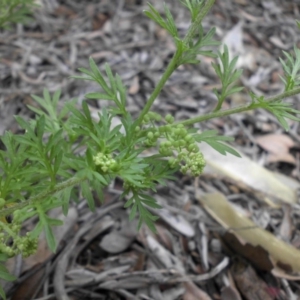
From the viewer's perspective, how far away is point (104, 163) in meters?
1.64

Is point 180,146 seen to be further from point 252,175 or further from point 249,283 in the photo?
point 252,175

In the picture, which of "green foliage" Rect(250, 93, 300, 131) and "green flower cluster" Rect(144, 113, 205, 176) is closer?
"green flower cluster" Rect(144, 113, 205, 176)

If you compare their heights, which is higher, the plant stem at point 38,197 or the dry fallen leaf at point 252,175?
the plant stem at point 38,197

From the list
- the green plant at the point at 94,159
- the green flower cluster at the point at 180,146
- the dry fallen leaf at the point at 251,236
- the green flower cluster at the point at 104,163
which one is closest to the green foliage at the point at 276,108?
the green plant at the point at 94,159

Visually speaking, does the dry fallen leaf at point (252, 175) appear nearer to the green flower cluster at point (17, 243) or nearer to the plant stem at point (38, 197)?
the plant stem at point (38, 197)

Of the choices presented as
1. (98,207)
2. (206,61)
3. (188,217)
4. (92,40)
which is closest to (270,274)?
(188,217)

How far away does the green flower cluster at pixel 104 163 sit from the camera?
1633 mm

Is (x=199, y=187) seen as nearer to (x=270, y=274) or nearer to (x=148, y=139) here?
(x=270, y=274)

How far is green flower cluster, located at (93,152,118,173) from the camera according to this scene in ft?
5.36

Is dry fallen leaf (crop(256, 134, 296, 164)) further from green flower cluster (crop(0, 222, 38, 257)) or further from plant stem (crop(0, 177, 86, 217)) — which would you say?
green flower cluster (crop(0, 222, 38, 257))

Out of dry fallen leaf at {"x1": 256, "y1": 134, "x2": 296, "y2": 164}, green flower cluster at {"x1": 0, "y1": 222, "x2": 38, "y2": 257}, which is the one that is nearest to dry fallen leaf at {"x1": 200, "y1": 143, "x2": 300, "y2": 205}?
dry fallen leaf at {"x1": 256, "y1": 134, "x2": 296, "y2": 164}

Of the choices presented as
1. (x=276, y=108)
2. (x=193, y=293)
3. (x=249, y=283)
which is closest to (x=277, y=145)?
(x=249, y=283)

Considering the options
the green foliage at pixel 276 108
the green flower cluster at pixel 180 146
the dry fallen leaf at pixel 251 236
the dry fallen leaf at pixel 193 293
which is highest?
the green foliage at pixel 276 108

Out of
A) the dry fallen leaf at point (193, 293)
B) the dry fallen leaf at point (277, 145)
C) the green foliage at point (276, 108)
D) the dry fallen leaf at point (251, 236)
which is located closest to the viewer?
the green foliage at point (276, 108)
